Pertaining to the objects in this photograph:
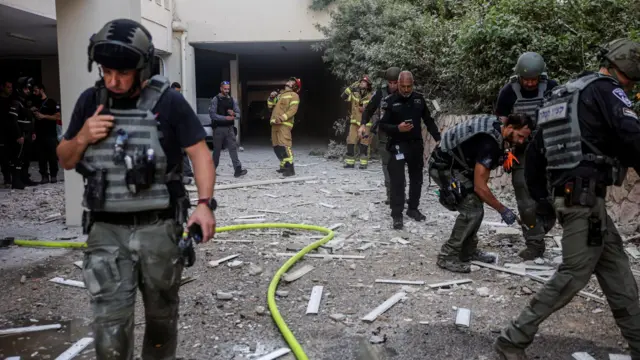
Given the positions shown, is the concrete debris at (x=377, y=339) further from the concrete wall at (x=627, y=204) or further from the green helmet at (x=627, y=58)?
the concrete wall at (x=627, y=204)

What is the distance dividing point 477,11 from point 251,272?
7870mm

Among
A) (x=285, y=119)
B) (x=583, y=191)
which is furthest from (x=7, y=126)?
(x=583, y=191)

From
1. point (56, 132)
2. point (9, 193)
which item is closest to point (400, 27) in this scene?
point (56, 132)

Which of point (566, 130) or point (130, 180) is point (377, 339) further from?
point (130, 180)

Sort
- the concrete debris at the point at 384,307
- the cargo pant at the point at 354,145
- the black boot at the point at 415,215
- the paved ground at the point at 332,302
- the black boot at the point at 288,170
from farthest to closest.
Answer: the cargo pant at the point at 354,145
the black boot at the point at 288,170
the black boot at the point at 415,215
the concrete debris at the point at 384,307
the paved ground at the point at 332,302

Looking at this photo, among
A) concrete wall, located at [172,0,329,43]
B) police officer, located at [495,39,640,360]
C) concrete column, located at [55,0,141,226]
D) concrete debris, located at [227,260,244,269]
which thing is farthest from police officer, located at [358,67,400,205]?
concrete wall, located at [172,0,329,43]

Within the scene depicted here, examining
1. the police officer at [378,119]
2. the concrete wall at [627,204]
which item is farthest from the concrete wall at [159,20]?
the concrete wall at [627,204]

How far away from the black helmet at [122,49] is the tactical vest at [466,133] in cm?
300

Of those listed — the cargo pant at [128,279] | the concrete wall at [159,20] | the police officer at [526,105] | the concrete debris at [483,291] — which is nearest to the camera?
the cargo pant at [128,279]

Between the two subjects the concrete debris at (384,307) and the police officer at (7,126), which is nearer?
the concrete debris at (384,307)

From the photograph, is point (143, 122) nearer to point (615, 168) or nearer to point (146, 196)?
point (146, 196)

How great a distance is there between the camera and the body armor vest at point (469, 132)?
15.5 ft

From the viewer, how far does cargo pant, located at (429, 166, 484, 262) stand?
5051 millimetres

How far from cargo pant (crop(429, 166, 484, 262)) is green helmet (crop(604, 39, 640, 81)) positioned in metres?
1.97
